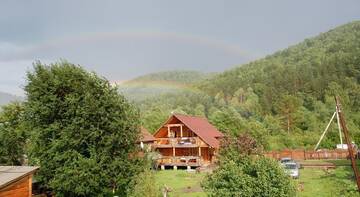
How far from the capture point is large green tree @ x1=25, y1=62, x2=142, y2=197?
69.2 feet

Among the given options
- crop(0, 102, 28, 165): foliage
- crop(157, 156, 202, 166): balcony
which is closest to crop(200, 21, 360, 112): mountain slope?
crop(157, 156, 202, 166): balcony

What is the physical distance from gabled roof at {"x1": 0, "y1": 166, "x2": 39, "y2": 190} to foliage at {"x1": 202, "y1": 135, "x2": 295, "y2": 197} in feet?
28.5

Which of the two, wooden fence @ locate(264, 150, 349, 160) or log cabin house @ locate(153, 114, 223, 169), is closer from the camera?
log cabin house @ locate(153, 114, 223, 169)

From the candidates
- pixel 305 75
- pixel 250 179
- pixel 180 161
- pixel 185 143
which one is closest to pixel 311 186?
pixel 250 179

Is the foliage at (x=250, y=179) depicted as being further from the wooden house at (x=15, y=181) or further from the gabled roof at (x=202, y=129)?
the gabled roof at (x=202, y=129)

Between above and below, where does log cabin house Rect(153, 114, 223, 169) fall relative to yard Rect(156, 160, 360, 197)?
above

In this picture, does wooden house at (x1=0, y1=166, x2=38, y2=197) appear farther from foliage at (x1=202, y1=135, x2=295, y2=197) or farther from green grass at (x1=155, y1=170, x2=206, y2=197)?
green grass at (x1=155, y1=170, x2=206, y2=197)

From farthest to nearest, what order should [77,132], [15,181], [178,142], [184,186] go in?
[178,142] < [184,186] < [77,132] < [15,181]

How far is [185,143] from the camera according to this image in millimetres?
42812

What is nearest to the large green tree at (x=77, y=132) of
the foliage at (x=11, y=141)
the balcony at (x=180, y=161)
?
the foliage at (x=11, y=141)

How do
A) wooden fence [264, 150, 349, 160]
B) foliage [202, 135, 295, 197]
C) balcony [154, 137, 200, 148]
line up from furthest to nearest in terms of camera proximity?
wooden fence [264, 150, 349, 160] → balcony [154, 137, 200, 148] → foliage [202, 135, 295, 197]

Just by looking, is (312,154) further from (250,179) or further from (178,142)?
(250,179)

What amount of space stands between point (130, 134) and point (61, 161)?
430 centimetres

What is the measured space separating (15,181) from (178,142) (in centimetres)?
2746
